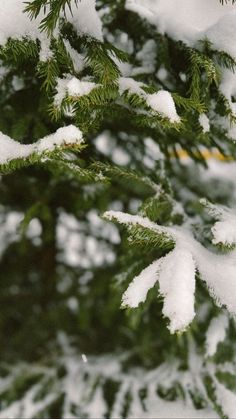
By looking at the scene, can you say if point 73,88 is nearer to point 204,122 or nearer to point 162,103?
point 162,103

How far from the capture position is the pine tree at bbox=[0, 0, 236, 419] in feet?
4.91

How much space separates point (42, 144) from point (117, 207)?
1.63 meters

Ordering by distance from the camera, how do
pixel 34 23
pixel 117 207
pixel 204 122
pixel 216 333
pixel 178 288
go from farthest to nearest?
pixel 117 207, pixel 216 333, pixel 204 122, pixel 34 23, pixel 178 288

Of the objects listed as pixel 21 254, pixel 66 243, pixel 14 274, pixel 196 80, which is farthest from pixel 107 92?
pixel 14 274

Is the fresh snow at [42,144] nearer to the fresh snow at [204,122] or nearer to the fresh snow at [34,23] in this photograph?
the fresh snow at [34,23]

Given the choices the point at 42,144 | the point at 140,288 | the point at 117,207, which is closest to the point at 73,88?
the point at 42,144

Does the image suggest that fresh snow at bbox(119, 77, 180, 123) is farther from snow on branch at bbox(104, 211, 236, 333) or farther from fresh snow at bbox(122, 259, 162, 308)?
fresh snow at bbox(122, 259, 162, 308)

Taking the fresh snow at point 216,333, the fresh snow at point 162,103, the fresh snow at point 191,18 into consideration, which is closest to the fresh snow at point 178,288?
the fresh snow at point 162,103

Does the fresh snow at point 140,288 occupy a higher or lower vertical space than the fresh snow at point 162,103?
lower

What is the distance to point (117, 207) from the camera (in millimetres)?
2947

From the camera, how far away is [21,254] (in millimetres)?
3529

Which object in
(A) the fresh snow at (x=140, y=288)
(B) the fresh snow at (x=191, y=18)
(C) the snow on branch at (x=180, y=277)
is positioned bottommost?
(A) the fresh snow at (x=140, y=288)

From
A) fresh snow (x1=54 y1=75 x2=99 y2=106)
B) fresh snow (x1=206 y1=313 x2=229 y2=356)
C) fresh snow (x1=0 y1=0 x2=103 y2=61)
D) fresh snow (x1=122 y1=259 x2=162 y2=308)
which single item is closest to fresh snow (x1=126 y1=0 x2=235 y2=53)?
fresh snow (x1=0 y1=0 x2=103 y2=61)

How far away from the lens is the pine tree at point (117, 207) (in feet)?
4.91
